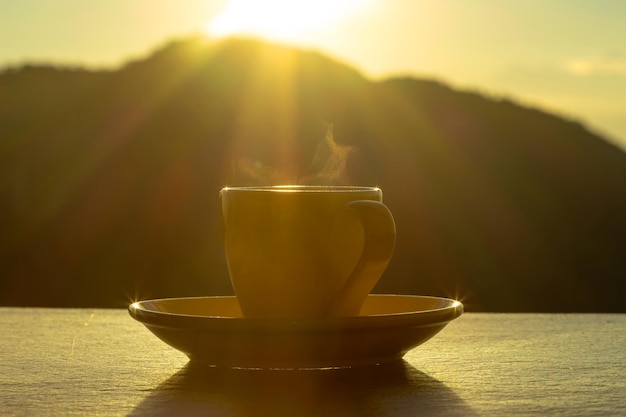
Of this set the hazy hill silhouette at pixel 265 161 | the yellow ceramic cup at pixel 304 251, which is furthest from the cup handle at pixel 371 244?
the hazy hill silhouette at pixel 265 161

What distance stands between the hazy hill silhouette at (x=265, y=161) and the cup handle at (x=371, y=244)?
684cm

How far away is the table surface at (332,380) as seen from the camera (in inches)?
24.0

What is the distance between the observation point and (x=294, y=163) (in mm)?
7375

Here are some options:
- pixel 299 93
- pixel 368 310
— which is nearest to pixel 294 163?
pixel 299 93

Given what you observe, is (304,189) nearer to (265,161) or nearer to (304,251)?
(304,251)

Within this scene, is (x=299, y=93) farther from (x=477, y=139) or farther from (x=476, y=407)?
(x=476, y=407)

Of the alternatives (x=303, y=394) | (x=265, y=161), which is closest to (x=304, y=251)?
(x=303, y=394)

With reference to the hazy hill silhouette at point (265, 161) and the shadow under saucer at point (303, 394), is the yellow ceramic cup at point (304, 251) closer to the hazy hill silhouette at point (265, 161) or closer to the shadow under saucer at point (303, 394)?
the shadow under saucer at point (303, 394)

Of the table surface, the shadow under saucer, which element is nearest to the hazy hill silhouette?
the table surface

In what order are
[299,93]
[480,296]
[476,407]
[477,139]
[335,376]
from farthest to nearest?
Answer: 1. [477,139]
2. [299,93]
3. [480,296]
4. [335,376]
5. [476,407]

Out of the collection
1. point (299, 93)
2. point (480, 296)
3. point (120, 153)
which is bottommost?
point (480, 296)

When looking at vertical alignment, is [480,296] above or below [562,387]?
below

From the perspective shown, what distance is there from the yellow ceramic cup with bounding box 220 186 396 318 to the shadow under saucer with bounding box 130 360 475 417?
0.09m

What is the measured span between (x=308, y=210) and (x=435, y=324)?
0.16 meters
